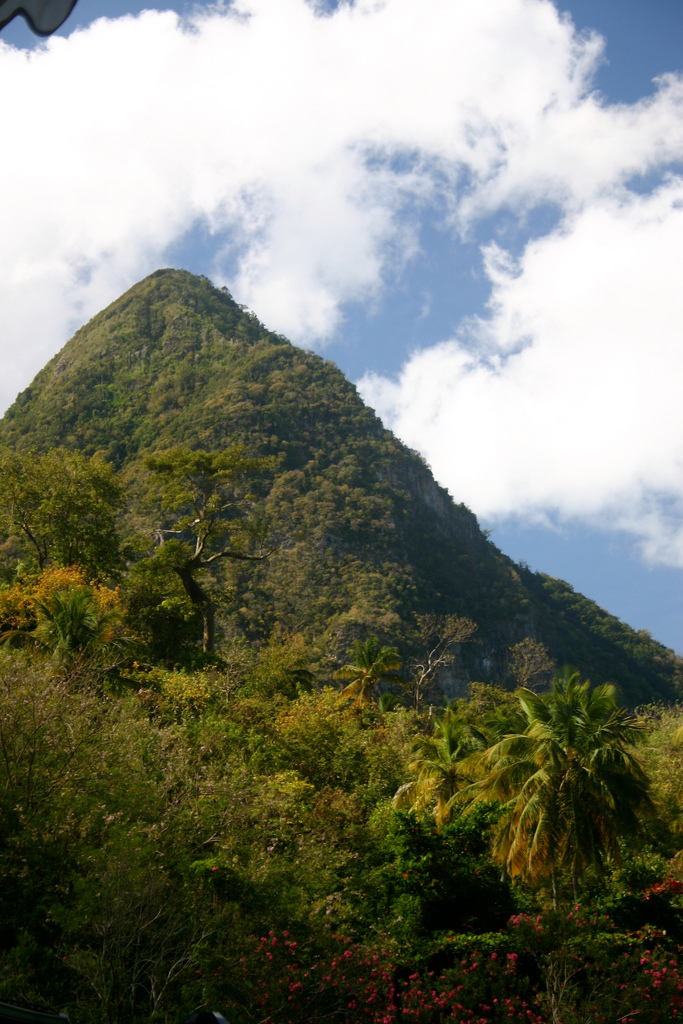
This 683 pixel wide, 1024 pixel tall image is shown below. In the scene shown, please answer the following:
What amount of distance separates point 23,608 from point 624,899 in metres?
20.7

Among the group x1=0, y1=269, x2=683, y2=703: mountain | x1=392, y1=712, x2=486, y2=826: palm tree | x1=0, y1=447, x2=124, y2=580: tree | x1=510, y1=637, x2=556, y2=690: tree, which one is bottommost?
x1=392, y1=712, x2=486, y2=826: palm tree

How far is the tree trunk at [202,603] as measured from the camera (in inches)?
1246

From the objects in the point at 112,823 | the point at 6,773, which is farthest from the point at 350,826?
the point at 6,773

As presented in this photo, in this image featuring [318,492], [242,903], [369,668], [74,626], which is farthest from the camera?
[318,492]

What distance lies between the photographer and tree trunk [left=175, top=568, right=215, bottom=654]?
31.7 meters

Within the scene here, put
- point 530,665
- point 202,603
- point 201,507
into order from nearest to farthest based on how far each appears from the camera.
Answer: point 202,603 → point 201,507 → point 530,665

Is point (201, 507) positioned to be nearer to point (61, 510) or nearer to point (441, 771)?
point (61, 510)

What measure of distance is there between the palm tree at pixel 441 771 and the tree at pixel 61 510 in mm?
16646

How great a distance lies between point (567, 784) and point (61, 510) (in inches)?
1003

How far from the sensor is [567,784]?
57.9 feet

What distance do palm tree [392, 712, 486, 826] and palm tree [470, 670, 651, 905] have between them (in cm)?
363

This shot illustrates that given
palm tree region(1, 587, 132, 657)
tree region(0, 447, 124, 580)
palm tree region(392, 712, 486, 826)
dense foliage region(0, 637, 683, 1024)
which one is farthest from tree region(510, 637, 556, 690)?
palm tree region(1, 587, 132, 657)

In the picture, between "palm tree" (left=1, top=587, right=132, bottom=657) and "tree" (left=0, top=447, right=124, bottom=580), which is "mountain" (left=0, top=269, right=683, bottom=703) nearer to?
"tree" (left=0, top=447, right=124, bottom=580)

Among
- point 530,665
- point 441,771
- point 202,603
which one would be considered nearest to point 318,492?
point 530,665
